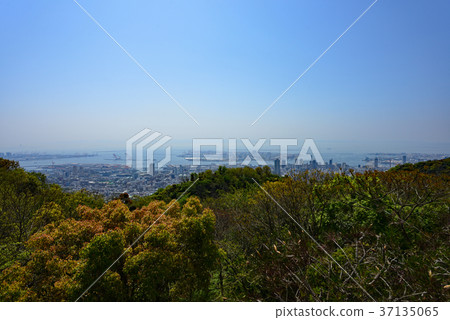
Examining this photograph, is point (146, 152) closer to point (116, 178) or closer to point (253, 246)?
point (116, 178)

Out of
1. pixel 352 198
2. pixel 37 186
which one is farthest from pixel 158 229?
pixel 37 186

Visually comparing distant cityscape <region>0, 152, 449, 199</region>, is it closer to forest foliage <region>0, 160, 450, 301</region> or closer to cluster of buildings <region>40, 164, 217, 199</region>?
cluster of buildings <region>40, 164, 217, 199</region>

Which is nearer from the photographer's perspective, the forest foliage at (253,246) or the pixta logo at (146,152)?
the forest foliage at (253,246)

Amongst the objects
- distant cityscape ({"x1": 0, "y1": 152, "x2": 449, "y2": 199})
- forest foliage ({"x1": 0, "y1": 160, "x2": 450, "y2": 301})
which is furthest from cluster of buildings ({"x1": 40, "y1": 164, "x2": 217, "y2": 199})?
forest foliage ({"x1": 0, "y1": 160, "x2": 450, "y2": 301})

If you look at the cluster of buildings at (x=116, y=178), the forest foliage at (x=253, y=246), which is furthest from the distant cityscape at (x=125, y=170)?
the forest foliage at (x=253, y=246)

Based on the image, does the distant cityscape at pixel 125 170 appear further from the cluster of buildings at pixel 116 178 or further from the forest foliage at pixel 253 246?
the forest foliage at pixel 253 246

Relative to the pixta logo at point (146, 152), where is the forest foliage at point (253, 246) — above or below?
below
